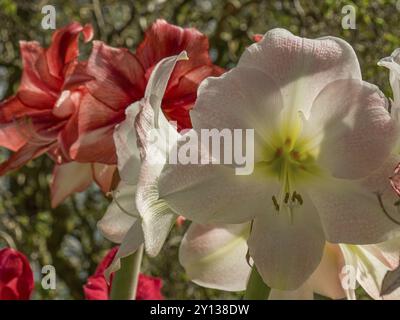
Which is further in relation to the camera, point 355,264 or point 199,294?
point 199,294

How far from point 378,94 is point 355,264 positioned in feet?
0.39

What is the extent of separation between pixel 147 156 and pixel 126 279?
0.13 metres

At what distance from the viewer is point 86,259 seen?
244 cm

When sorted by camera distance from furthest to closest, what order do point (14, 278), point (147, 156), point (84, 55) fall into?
point (84, 55) < point (14, 278) < point (147, 156)

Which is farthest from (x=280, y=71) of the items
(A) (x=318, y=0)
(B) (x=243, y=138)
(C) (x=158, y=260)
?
(C) (x=158, y=260)

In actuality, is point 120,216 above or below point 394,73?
below

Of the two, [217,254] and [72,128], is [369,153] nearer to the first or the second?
[217,254]

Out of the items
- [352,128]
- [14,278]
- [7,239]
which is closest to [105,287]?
[14,278]

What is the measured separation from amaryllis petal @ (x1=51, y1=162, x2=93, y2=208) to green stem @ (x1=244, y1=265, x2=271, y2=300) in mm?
220

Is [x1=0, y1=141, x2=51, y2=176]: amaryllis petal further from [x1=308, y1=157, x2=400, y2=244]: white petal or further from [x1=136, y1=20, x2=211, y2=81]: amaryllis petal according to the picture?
[x1=308, y1=157, x2=400, y2=244]: white petal

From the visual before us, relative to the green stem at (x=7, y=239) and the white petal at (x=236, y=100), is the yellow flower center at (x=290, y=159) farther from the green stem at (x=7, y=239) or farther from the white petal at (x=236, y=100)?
the green stem at (x=7, y=239)

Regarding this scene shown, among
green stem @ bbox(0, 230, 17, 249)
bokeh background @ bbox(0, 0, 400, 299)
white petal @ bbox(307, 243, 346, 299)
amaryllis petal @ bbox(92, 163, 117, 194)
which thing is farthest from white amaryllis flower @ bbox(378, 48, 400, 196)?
bokeh background @ bbox(0, 0, 400, 299)

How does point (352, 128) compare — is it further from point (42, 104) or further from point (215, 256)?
point (42, 104)

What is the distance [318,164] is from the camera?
0.47m
